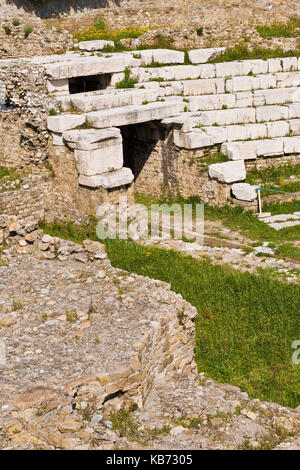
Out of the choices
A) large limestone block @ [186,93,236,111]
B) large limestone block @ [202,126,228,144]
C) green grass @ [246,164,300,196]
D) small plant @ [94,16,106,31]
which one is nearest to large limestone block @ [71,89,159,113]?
large limestone block @ [186,93,236,111]

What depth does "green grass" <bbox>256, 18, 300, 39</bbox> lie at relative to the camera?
1616 cm

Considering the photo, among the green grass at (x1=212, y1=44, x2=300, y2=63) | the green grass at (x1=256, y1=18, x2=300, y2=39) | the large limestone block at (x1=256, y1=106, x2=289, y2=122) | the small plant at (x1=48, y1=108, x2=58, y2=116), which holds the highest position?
the green grass at (x1=256, y1=18, x2=300, y2=39)

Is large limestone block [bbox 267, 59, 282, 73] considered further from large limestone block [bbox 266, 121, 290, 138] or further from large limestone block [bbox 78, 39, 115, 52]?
large limestone block [bbox 78, 39, 115, 52]

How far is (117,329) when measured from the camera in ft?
24.9

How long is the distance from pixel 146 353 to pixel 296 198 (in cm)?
669

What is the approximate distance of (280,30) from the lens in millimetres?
16453

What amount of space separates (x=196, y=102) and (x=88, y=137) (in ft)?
11.8

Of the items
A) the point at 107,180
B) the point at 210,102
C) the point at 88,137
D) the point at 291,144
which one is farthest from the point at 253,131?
the point at 88,137

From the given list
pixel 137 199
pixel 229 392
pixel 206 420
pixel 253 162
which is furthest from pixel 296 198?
pixel 206 420

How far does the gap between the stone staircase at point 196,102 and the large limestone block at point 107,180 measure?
2 centimetres

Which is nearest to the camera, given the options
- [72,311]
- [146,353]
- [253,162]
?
[146,353]

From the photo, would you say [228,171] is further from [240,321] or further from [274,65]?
[240,321]

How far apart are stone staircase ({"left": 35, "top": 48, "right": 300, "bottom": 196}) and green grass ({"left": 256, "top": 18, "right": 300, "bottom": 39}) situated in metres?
1.26

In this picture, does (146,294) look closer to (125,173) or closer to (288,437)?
(288,437)
